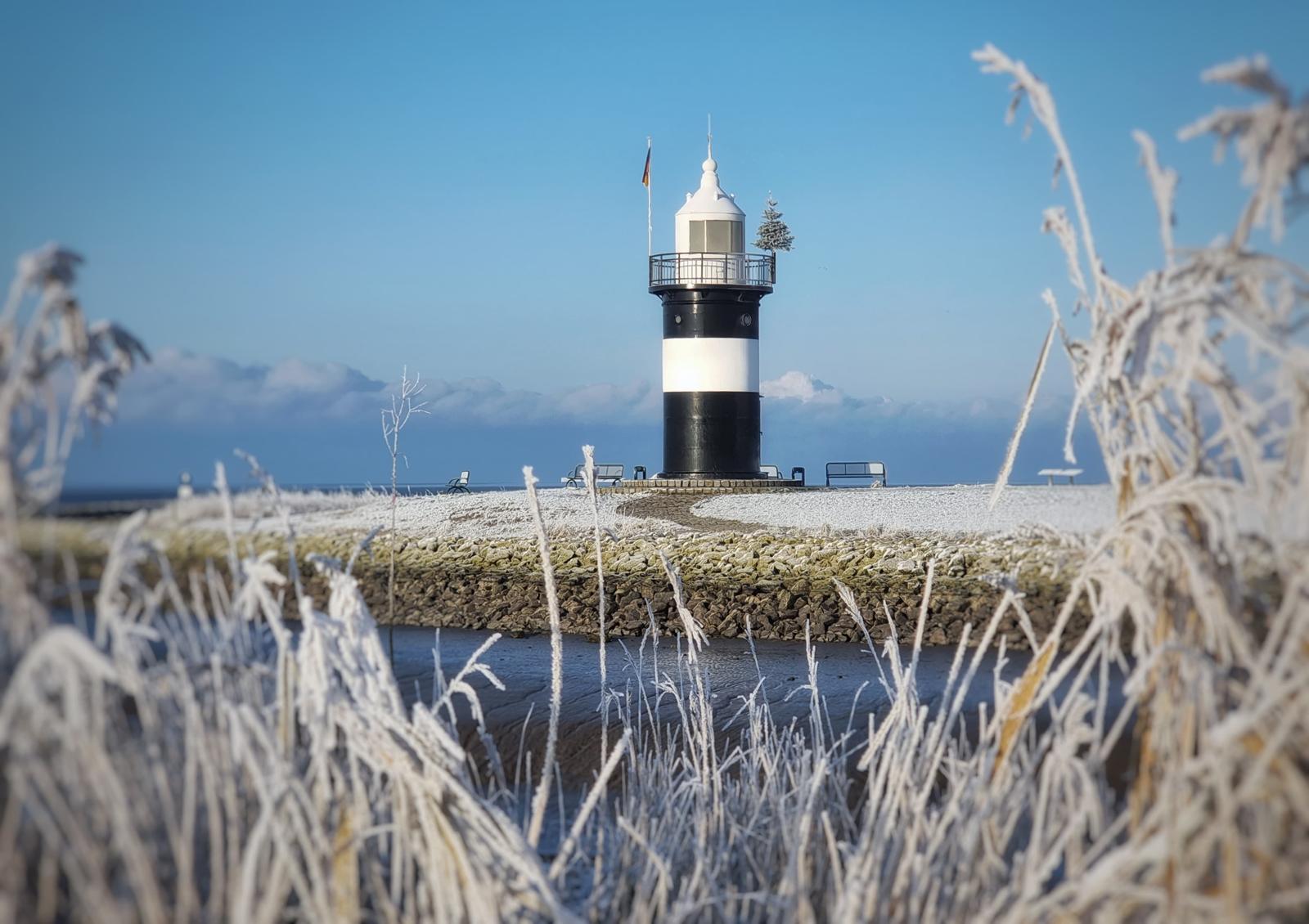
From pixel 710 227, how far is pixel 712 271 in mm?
739

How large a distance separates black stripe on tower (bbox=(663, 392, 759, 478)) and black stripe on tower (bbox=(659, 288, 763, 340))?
838 mm

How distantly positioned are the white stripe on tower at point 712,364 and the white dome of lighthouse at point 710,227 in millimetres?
1265

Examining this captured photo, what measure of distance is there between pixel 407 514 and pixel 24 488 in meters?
12.5

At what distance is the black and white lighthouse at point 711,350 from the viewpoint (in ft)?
61.0

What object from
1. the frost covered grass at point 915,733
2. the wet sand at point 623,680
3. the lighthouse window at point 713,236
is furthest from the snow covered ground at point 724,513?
the frost covered grass at point 915,733

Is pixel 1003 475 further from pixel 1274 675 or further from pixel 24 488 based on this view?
pixel 24 488

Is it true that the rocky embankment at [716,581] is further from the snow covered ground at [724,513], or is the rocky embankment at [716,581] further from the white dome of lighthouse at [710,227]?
the white dome of lighthouse at [710,227]

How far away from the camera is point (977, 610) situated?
980 centimetres

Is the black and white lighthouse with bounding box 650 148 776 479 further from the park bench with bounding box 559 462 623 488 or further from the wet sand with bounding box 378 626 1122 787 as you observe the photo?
the wet sand with bounding box 378 626 1122 787

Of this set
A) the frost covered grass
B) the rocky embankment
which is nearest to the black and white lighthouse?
the rocky embankment

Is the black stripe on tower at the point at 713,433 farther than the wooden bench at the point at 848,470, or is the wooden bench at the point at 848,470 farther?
the wooden bench at the point at 848,470

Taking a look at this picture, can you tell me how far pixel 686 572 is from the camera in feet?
38.8

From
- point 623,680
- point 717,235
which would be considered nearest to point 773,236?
point 717,235

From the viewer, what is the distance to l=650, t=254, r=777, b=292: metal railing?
61.3 feet
